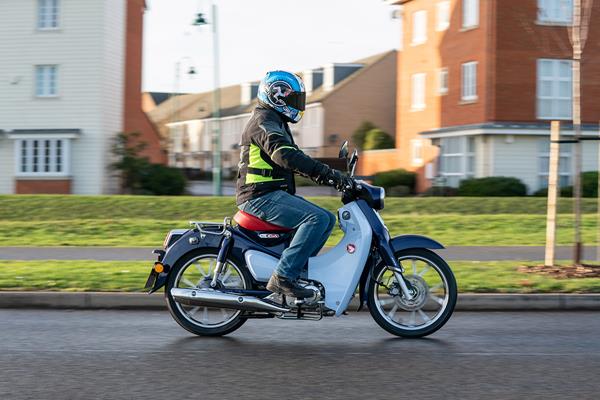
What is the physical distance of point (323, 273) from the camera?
23.6ft

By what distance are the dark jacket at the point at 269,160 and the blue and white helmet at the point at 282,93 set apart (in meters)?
0.07

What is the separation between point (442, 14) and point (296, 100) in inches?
1345

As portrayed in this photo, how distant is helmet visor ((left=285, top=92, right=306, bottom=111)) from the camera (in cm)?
724

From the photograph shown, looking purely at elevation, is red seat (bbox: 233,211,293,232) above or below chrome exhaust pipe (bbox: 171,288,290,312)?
above

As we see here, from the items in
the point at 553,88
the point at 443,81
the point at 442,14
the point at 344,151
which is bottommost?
the point at 344,151

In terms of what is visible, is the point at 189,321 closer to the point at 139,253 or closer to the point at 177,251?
the point at 177,251

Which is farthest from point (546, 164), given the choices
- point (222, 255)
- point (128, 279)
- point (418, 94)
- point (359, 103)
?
point (222, 255)

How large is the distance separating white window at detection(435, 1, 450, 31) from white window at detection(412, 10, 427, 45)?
4.34 feet

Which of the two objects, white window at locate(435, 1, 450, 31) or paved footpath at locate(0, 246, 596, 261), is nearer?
paved footpath at locate(0, 246, 596, 261)

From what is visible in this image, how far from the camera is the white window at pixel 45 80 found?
125ft

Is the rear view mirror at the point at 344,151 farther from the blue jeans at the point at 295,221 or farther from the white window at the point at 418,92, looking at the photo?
the white window at the point at 418,92

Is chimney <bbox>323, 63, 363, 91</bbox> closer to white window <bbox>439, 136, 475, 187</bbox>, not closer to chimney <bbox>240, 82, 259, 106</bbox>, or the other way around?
chimney <bbox>240, 82, 259, 106</bbox>

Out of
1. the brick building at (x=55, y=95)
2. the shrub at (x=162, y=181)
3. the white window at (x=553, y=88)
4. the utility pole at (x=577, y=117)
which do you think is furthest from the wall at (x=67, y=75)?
the utility pole at (x=577, y=117)

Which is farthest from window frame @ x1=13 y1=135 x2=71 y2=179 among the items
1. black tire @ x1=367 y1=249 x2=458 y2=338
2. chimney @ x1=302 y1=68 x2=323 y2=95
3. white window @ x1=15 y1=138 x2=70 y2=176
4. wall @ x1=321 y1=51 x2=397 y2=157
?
chimney @ x1=302 y1=68 x2=323 y2=95
